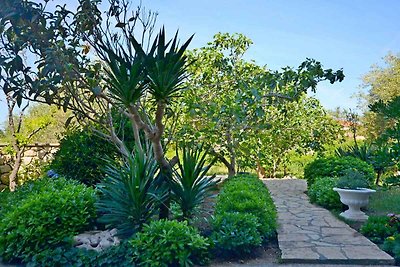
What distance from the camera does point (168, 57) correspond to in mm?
3916

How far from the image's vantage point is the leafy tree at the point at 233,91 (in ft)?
19.0

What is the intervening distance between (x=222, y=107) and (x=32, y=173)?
4648mm

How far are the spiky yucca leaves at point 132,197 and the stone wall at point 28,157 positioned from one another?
436 centimetres

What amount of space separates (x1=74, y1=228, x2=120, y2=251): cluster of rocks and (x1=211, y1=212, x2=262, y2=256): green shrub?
1074 mm

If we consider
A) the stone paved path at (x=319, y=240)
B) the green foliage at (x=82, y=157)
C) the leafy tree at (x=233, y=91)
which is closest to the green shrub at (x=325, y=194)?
the stone paved path at (x=319, y=240)

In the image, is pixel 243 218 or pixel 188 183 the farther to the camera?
pixel 188 183

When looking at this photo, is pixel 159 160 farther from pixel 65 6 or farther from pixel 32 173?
pixel 32 173

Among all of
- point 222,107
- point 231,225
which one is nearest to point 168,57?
point 231,225

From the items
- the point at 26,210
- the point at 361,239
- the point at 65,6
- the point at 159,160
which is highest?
the point at 65,6

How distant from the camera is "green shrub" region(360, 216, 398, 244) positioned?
4630 mm

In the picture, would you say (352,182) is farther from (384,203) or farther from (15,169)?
(15,169)

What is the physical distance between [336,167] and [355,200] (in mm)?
2186

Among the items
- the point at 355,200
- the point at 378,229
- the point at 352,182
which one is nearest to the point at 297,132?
the point at 352,182

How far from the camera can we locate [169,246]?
3.60m
